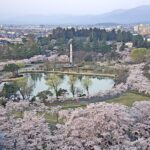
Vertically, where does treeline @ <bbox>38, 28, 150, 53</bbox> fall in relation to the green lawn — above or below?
below

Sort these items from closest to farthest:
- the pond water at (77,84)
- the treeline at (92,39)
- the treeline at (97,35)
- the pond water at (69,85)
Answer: the pond water at (69,85), the pond water at (77,84), the treeline at (92,39), the treeline at (97,35)

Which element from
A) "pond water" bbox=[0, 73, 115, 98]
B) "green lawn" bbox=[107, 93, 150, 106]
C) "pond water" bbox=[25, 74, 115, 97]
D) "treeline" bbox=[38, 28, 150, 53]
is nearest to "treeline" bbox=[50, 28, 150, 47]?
"treeline" bbox=[38, 28, 150, 53]

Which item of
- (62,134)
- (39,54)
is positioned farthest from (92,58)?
(62,134)

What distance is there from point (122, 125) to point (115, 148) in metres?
0.91

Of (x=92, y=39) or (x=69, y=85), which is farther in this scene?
(x=92, y=39)

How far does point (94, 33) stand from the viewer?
133ft

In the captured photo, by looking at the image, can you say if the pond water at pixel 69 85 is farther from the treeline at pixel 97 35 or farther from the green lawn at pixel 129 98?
the treeline at pixel 97 35

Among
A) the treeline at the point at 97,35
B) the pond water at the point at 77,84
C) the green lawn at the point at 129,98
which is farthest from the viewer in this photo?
the treeline at the point at 97,35

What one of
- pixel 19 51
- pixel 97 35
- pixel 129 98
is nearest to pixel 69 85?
pixel 129 98

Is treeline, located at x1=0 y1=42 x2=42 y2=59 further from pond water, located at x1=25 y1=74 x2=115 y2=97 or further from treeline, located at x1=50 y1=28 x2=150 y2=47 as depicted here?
treeline, located at x1=50 y1=28 x2=150 y2=47

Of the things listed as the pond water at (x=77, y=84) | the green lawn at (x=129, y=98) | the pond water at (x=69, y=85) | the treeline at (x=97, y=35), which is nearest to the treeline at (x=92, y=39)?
the treeline at (x=97, y=35)

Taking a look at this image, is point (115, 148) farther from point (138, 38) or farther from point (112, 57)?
point (138, 38)

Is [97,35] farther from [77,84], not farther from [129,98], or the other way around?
[129,98]

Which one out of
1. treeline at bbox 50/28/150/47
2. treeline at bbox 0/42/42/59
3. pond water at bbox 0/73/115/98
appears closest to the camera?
pond water at bbox 0/73/115/98
